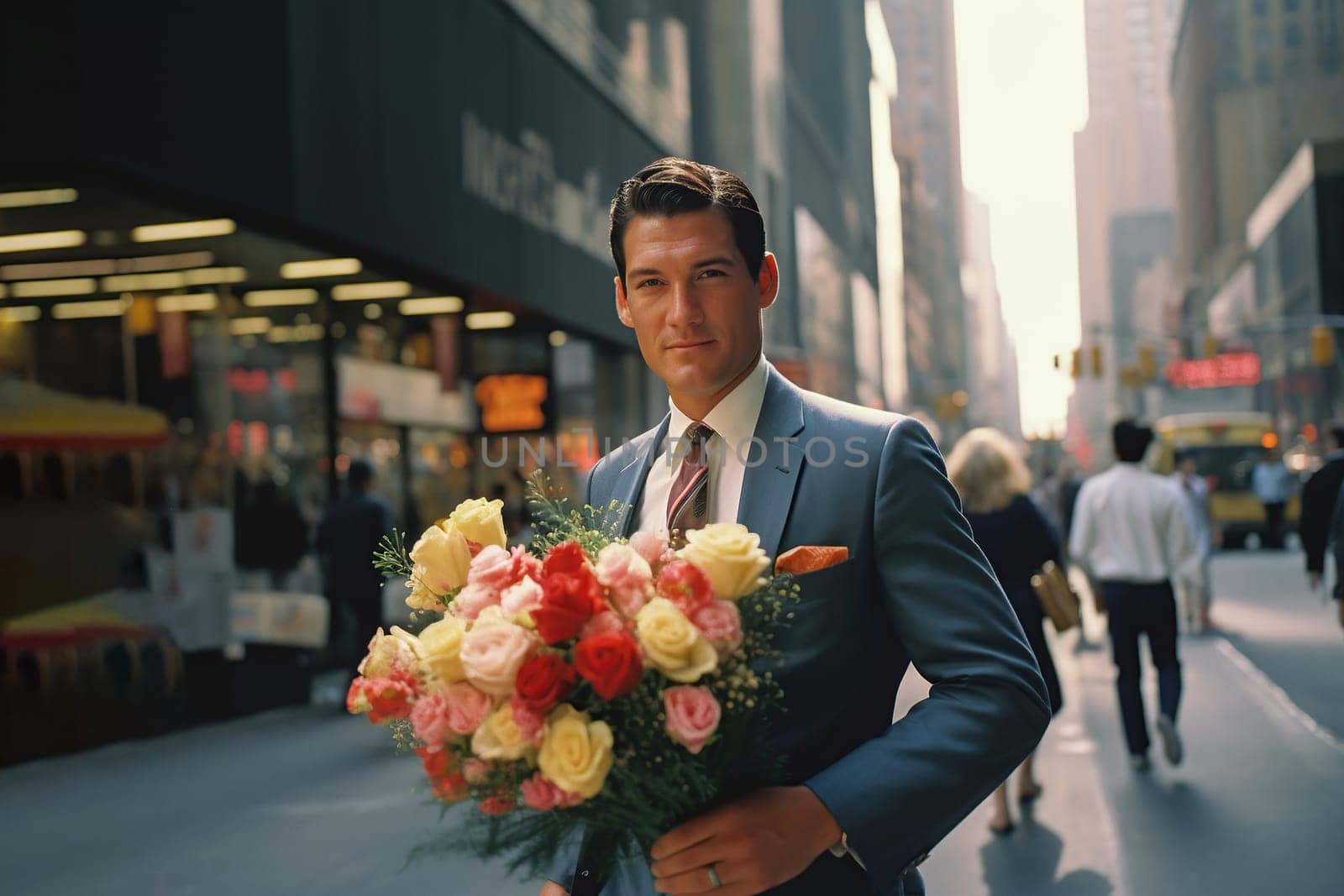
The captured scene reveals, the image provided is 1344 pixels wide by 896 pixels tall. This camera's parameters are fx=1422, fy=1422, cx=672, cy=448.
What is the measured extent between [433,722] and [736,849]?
415mm

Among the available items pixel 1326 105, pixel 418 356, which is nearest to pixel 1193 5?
pixel 1326 105

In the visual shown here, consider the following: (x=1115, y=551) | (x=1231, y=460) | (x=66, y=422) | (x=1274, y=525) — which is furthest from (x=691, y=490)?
(x=1231, y=460)

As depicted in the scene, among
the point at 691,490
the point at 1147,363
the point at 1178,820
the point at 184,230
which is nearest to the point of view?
the point at 691,490

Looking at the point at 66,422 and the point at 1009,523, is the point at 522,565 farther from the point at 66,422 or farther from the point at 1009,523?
the point at 66,422

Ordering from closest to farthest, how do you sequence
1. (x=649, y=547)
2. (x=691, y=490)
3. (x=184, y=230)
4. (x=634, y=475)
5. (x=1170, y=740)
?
1. (x=649, y=547)
2. (x=691, y=490)
3. (x=634, y=475)
4. (x=1170, y=740)
5. (x=184, y=230)

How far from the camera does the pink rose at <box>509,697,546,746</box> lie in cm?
172

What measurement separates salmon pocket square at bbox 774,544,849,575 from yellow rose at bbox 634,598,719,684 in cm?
27

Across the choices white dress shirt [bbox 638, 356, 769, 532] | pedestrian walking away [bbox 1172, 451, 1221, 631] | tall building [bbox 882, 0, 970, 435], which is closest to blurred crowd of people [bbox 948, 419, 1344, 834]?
white dress shirt [bbox 638, 356, 769, 532]

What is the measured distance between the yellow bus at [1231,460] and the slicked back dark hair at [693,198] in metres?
34.3

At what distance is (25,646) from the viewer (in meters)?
10.9

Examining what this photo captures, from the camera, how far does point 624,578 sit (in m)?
1.80

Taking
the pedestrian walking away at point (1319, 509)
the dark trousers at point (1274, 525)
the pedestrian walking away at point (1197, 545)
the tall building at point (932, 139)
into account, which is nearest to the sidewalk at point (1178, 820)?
the pedestrian walking away at point (1319, 509)

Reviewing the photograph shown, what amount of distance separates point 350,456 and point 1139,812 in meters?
9.71

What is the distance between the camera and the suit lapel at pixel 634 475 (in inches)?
98.3
